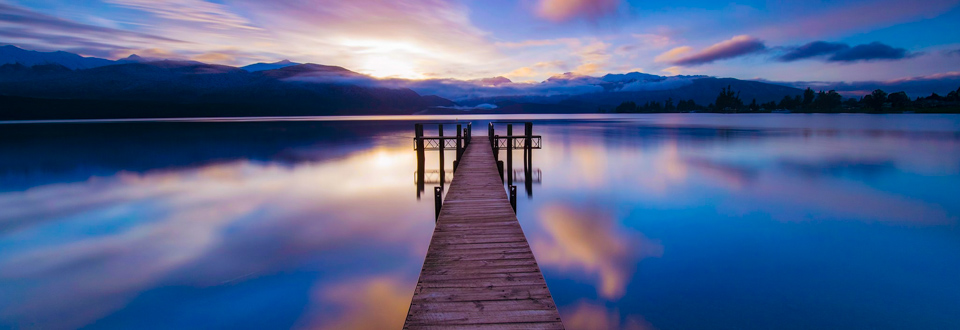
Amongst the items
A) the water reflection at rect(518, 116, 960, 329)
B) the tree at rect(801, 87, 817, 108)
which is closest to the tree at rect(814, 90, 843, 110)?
the tree at rect(801, 87, 817, 108)

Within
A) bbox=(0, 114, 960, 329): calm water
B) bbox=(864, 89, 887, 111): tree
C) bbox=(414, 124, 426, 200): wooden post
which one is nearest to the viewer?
bbox=(0, 114, 960, 329): calm water

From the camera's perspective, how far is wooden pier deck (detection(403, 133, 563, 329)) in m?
4.37

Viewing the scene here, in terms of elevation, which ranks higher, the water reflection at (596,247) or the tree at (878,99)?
the tree at (878,99)

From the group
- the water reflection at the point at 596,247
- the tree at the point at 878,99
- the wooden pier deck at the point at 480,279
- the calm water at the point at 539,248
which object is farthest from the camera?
the tree at the point at 878,99

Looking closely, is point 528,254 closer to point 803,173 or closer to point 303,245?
point 303,245

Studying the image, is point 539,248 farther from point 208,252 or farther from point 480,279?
point 208,252

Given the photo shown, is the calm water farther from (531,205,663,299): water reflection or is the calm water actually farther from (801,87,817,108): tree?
(801,87,817,108): tree

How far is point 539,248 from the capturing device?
10.1 m

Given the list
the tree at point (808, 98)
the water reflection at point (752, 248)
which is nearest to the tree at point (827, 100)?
the tree at point (808, 98)

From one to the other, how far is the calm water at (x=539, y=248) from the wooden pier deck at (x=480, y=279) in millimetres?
1517

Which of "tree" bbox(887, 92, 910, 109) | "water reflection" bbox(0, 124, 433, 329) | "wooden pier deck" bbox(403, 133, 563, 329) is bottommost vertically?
"water reflection" bbox(0, 124, 433, 329)

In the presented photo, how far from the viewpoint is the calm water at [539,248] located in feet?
22.6

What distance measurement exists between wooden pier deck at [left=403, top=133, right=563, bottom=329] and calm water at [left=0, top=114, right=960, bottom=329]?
4.98ft

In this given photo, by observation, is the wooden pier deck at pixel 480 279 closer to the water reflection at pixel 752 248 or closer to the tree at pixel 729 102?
the water reflection at pixel 752 248
